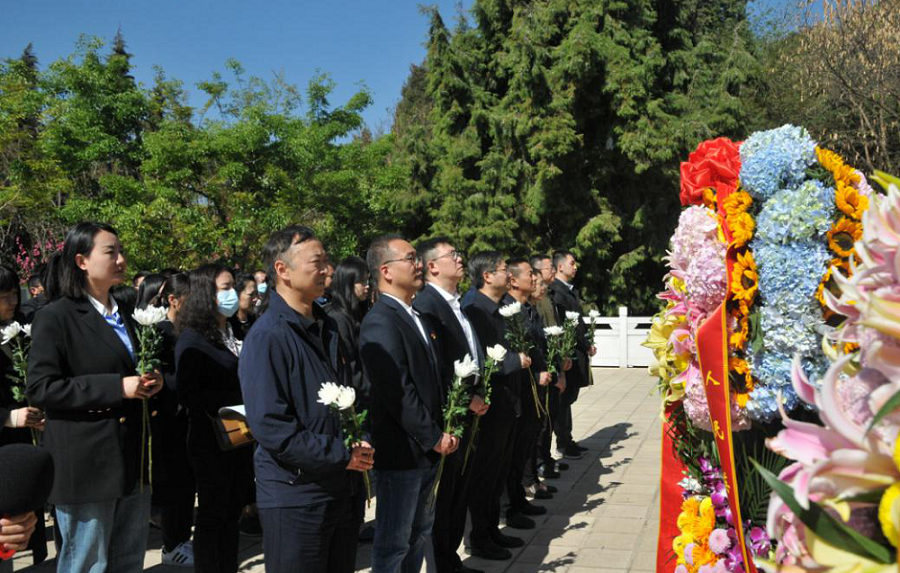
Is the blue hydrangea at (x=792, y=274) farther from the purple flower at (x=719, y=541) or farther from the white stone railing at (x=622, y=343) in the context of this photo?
the white stone railing at (x=622, y=343)

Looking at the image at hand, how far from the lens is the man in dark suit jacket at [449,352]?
16.0 feet

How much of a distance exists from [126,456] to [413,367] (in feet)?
5.03

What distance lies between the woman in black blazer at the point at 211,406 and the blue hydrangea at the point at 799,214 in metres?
3.29

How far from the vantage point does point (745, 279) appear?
10.3 ft

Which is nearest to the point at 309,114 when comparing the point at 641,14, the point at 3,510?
the point at 641,14

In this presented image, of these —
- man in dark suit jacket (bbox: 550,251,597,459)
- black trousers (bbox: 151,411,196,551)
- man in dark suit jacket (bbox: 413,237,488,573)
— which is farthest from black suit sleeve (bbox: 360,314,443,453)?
man in dark suit jacket (bbox: 550,251,597,459)

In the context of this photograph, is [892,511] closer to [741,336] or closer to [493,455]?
[741,336]

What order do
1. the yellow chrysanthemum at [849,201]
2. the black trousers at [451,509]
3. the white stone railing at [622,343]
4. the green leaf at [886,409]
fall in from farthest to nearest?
the white stone railing at [622,343] < the black trousers at [451,509] < the yellow chrysanthemum at [849,201] < the green leaf at [886,409]

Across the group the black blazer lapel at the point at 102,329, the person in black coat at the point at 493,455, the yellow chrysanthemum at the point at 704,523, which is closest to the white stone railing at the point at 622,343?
the person in black coat at the point at 493,455

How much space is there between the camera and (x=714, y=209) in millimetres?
3482

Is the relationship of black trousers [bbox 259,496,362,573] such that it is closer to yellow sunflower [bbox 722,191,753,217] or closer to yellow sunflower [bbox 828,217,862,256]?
yellow sunflower [bbox 722,191,753,217]

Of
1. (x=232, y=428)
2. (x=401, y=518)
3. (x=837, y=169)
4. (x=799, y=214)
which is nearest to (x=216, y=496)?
(x=232, y=428)

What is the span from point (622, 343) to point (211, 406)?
14.0 m

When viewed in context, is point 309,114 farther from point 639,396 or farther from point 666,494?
point 666,494
